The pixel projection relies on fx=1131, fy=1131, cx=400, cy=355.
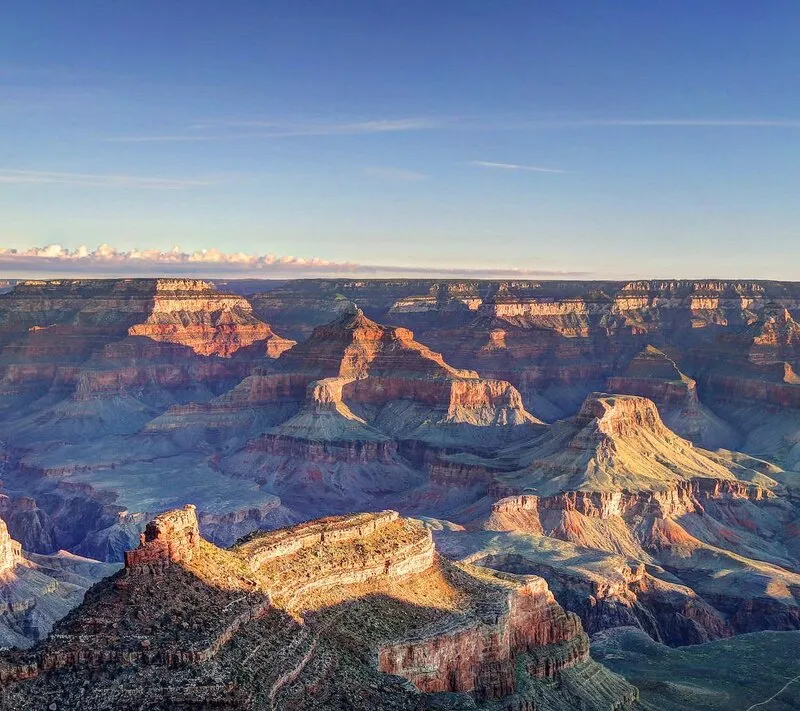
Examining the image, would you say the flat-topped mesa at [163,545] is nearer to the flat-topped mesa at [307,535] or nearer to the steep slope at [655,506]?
the flat-topped mesa at [307,535]

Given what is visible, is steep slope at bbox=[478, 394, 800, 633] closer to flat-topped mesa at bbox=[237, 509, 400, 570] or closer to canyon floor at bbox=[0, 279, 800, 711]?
canyon floor at bbox=[0, 279, 800, 711]

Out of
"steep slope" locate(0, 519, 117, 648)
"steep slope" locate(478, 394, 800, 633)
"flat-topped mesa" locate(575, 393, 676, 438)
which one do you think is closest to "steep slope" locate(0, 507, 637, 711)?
"steep slope" locate(0, 519, 117, 648)

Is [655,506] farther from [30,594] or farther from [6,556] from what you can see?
[6,556]

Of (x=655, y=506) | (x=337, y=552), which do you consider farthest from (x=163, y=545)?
(x=655, y=506)

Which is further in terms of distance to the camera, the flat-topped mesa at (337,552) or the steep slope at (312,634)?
the flat-topped mesa at (337,552)

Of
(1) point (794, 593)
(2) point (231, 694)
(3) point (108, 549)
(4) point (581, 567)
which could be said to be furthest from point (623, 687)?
(3) point (108, 549)

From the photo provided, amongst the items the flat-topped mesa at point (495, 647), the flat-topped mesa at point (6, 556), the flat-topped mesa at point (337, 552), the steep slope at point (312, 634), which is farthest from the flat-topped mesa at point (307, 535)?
the flat-topped mesa at point (6, 556)
